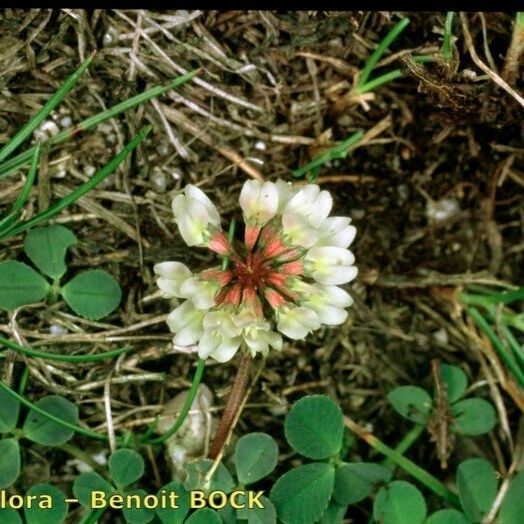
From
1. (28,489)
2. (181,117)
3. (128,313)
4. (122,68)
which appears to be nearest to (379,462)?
(128,313)

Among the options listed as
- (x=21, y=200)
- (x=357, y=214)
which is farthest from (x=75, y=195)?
(x=357, y=214)

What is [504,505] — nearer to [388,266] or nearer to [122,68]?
[388,266]

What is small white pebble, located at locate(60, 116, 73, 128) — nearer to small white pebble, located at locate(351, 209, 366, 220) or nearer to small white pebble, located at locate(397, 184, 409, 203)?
small white pebble, located at locate(351, 209, 366, 220)

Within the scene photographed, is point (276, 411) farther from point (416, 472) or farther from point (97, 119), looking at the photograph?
point (97, 119)

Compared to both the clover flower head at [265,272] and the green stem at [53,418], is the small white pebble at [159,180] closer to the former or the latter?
the clover flower head at [265,272]

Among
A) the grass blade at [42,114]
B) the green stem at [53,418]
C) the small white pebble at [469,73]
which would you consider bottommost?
the green stem at [53,418]

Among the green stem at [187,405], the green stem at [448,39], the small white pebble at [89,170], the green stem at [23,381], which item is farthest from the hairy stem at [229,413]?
the green stem at [448,39]
